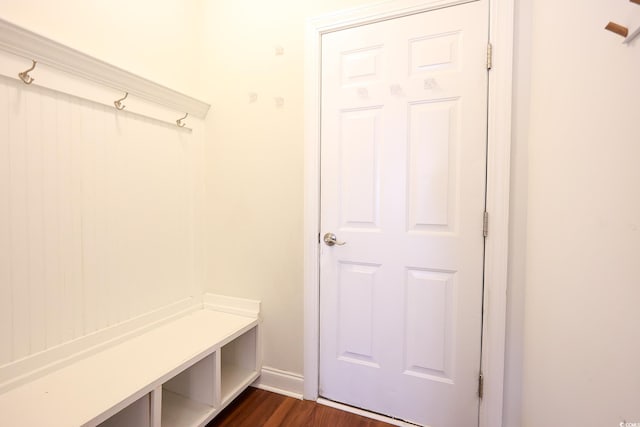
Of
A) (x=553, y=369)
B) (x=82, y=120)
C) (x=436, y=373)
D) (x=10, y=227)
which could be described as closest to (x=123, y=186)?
(x=82, y=120)

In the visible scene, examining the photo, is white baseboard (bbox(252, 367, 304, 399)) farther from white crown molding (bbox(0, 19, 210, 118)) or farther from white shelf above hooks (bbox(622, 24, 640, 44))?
white shelf above hooks (bbox(622, 24, 640, 44))

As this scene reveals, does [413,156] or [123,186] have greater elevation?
[413,156]

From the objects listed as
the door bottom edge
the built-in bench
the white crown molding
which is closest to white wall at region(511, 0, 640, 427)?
the door bottom edge

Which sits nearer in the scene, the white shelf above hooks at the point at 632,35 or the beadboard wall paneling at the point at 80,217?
the white shelf above hooks at the point at 632,35

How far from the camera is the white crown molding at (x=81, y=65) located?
104 cm

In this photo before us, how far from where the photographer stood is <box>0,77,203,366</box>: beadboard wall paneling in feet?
3.55

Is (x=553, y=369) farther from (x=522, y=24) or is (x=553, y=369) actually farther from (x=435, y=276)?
(x=522, y=24)

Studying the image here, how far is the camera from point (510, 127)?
1.25 metres

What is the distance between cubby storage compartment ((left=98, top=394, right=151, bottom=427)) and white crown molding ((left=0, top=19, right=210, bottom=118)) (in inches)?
55.9

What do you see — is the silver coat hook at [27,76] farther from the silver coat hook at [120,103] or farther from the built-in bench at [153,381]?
the built-in bench at [153,381]

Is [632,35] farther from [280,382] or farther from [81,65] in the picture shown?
[280,382]

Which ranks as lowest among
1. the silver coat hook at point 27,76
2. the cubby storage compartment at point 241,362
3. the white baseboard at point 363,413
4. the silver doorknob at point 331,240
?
the white baseboard at point 363,413

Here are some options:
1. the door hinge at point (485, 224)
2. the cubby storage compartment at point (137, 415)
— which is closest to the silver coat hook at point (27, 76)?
the cubby storage compartment at point (137, 415)

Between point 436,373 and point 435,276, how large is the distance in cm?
49
